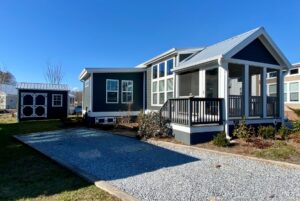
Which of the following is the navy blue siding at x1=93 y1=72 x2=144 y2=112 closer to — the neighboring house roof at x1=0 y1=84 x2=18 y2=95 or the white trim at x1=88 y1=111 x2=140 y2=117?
the white trim at x1=88 y1=111 x2=140 y2=117

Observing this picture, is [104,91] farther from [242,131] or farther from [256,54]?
[242,131]

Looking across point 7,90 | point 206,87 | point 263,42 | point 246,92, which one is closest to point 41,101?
point 206,87

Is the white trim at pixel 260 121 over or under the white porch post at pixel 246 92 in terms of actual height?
under

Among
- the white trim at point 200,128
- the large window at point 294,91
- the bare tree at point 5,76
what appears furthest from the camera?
the bare tree at point 5,76

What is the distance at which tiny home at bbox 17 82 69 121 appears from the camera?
20.5 m

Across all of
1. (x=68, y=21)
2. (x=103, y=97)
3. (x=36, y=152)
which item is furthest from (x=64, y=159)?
(x=68, y=21)

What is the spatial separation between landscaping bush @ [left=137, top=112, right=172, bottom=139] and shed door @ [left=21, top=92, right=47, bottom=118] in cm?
1532

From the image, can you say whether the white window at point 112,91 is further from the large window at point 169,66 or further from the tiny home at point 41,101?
the tiny home at point 41,101

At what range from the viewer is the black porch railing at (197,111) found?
831cm

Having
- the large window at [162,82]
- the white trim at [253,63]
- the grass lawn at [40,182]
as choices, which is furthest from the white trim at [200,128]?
the grass lawn at [40,182]

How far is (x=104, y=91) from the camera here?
1534cm

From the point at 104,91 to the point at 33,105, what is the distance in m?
9.79

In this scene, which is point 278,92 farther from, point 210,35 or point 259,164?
point 210,35

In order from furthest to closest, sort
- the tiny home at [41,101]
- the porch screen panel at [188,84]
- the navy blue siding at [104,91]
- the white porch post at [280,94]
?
1. the tiny home at [41,101]
2. the navy blue siding at [104,91]
3. the porch screen panel at [188,84]
4. the white porch post at [280,94]
